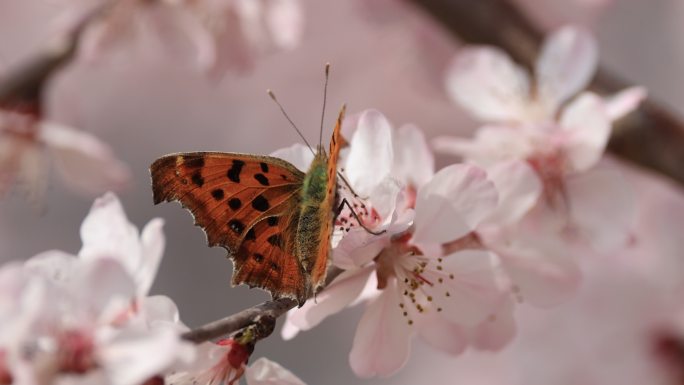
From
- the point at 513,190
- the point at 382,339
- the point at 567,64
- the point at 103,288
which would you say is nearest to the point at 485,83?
the point at 567,64

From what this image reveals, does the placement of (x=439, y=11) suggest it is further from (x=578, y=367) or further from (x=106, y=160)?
(x=578, y=367)

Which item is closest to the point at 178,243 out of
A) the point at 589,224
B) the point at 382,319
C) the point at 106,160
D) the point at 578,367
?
the point at 578,367

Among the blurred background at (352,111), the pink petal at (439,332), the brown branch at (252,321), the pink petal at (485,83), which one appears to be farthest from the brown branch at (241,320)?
the pink petal at (485,83)

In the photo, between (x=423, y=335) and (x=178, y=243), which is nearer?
(x=423, y=335)

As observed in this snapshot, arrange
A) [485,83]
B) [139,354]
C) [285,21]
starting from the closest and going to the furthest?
[139,354], [485,83], [285,21]

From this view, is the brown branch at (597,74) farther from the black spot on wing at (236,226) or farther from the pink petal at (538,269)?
the black spot on wing at (236,226)

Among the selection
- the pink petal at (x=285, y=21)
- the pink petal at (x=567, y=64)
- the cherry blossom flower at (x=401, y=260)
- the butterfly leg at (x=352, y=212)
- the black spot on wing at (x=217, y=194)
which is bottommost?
the pink petal at (x=567, y=64)

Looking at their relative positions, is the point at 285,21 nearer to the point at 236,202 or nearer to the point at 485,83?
the point at 485,83
